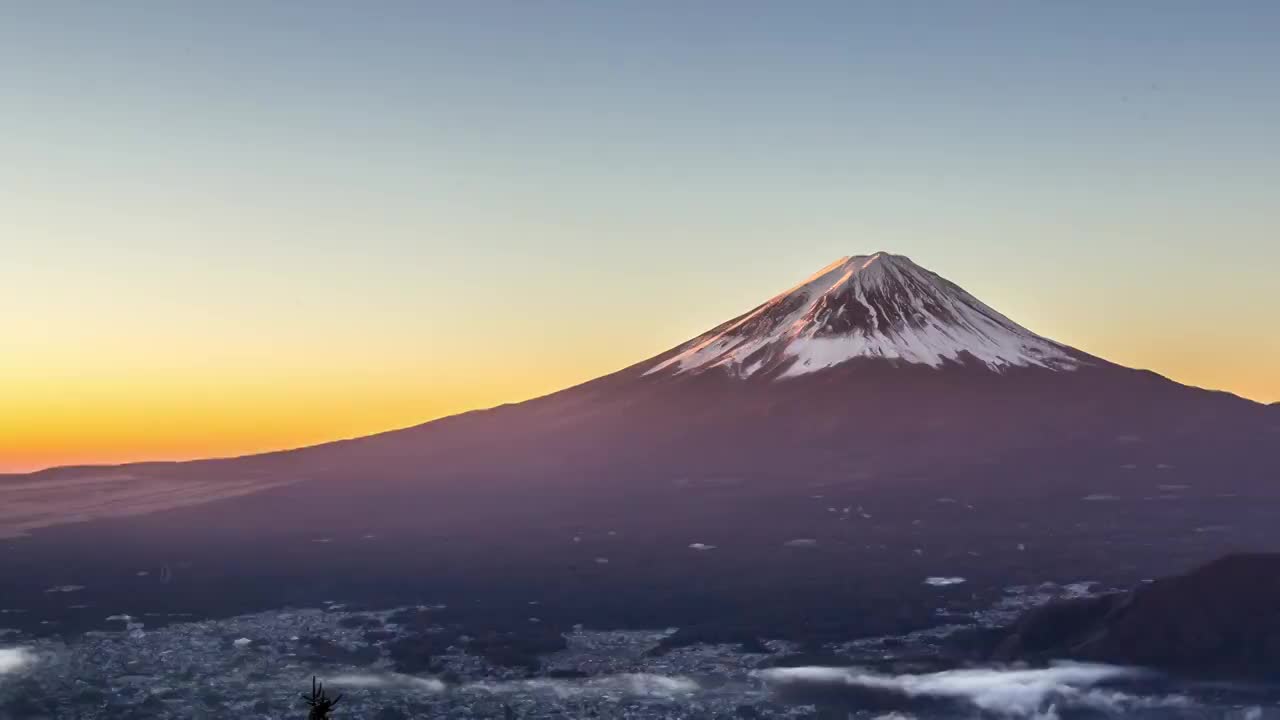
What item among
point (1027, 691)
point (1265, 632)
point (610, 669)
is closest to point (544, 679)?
point (610, 669)

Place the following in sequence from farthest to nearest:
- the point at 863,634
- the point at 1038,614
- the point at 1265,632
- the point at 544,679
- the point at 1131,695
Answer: the point at 863,634 < the point at 1038,614 < the point at 544,679 < the point at 1265,632 < the point at 1131,695

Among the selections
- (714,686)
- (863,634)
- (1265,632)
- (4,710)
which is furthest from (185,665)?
(1265,632)

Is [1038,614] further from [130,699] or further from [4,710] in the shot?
[4,710]

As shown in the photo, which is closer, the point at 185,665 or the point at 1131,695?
the point at 1131,695

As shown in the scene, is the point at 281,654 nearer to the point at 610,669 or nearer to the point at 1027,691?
the point at 610,669

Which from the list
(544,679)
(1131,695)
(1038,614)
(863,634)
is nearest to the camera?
(1131,695)

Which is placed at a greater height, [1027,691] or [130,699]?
[130,699]
